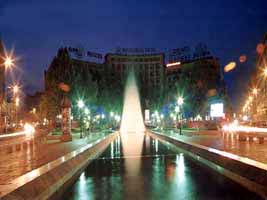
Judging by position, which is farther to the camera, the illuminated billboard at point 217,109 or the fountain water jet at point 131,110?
the fountain water jet at point 131,110

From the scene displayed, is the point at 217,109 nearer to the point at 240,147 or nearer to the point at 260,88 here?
the point at 240,147

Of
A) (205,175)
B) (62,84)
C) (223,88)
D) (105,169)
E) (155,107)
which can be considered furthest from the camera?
(155,107)

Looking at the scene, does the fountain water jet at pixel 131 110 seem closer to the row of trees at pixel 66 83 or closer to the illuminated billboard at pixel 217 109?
the row of trees at pixel 66 83

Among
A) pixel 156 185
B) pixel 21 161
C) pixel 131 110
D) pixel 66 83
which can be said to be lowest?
pixel 156 185

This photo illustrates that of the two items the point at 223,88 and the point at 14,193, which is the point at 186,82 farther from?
the point at 14,193

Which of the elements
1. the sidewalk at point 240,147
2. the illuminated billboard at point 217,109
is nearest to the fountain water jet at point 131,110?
the illuminated billboard at point 217,109

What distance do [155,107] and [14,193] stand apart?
361 ft

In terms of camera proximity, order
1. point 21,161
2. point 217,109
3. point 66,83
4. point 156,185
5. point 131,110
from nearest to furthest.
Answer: point 156,185
point 21,161
point 217,109
point 66,83
point 131,110

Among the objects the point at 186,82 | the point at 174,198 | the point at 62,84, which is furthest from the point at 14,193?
the point at 186,82

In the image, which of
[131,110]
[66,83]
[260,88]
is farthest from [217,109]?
[260,88]

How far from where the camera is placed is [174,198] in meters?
10.6

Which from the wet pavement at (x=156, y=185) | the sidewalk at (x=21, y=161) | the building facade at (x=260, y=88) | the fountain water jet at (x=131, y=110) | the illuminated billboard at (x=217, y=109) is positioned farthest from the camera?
the building facade at (x=260, y=88)

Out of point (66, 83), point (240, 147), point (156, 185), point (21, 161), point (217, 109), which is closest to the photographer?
point (156, 185)

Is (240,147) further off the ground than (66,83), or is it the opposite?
(66,83)
